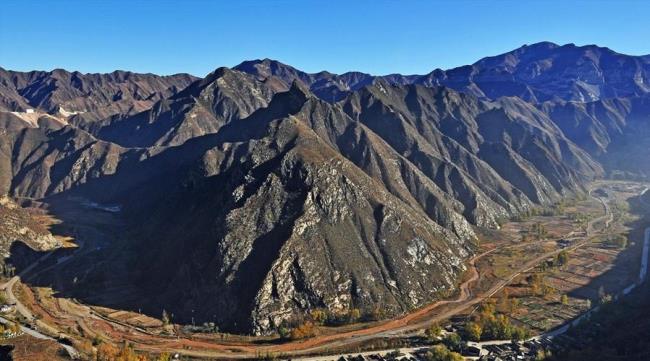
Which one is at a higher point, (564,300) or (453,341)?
(564,300)

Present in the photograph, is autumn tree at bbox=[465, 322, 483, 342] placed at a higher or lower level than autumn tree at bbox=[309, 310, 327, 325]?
lower

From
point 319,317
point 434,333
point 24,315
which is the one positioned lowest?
point 434,333

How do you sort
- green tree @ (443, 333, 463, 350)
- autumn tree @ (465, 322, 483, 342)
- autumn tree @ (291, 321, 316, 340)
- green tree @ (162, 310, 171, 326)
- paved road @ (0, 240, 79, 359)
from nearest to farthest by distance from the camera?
paved road @ (0, 240, 79, 359)
green tree @ (443, 333, 463, 350)
autumn tree @ (291, 321, 316, 340)
autumn tree @ (465, 322, 483, 342)
green tree @ (162, 310, 171, 326)

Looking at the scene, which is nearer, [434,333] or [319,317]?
[434,333]

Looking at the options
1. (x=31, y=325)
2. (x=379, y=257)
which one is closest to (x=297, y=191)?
(x=379, y=257)

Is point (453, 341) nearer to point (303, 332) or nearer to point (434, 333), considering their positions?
point (434, 333)

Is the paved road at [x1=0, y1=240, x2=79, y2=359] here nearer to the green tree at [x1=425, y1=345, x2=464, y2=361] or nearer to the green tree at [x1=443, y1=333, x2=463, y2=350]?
the green tree at [x1=425, y1=345, x2=464, y2=361]

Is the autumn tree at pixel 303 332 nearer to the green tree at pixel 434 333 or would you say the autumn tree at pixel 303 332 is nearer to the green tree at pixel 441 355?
the green tree at pixel 441 355

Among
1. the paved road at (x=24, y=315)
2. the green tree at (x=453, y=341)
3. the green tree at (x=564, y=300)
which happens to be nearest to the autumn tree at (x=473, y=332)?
the green tree at (x=453, y=341)

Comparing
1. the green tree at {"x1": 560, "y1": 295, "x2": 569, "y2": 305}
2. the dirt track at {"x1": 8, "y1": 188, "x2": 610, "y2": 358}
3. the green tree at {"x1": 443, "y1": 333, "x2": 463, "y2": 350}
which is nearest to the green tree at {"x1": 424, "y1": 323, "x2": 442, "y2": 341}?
the green tree at {"x1": 443, "y1": 333, "x2": 463, "y2": 350}

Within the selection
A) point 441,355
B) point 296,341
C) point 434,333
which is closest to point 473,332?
point 434,333

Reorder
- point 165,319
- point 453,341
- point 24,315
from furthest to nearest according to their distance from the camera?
point 24,315 → point 165,319 → point 453,341

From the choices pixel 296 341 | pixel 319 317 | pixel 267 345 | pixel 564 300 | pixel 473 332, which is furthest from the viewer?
pixel 564 300
